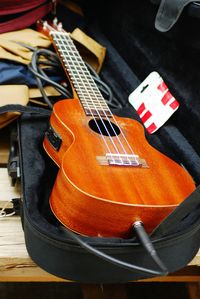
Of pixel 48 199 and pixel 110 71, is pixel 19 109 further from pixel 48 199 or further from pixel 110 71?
pixel 110 71

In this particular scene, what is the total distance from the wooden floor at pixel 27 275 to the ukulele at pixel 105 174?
10cm

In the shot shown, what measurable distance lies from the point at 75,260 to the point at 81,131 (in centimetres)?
21

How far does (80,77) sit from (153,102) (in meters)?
0.15

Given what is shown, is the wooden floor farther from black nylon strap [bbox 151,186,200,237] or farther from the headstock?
the headstock

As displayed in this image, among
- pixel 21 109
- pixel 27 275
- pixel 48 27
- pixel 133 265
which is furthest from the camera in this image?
pixel 48 27

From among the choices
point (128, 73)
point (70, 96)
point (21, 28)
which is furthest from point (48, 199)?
point (21, 28)

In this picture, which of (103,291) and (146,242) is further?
(103,291)

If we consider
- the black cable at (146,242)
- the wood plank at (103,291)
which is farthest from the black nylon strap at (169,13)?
the wood plank at (103,291)

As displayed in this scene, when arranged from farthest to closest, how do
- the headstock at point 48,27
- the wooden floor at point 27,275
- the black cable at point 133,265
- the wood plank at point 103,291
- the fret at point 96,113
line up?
the headstock at point 48,27
the wood plank at point 103,291
the fret at point 96,113
the wooden floor at point 27,275
the black cable at point 133,265

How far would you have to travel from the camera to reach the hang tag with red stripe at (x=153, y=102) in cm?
80

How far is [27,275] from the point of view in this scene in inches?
25.9

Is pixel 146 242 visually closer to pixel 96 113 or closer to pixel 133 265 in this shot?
pixel 133 265

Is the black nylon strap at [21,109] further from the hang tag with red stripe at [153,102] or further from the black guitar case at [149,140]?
the hang tag with red stripe at [153,102]

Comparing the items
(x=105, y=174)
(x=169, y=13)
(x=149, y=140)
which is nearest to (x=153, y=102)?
(x=149, y=140)
